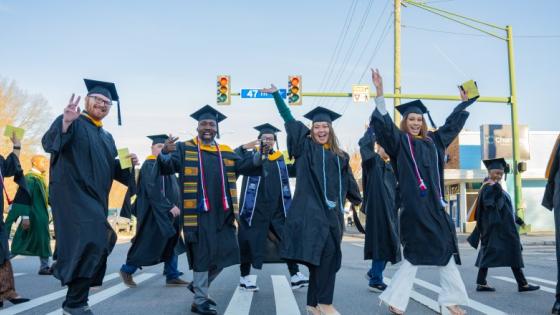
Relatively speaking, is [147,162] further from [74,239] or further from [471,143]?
[471,143]

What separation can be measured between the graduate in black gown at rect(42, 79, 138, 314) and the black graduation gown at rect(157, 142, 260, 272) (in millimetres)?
1159

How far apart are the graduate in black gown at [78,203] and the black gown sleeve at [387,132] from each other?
8.72 feet

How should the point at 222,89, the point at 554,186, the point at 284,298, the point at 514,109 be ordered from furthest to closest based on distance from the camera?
→ the point at 514,109
the point at 222,89
the point at 284,298
the point at 554,186

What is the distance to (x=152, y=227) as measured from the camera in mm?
9000

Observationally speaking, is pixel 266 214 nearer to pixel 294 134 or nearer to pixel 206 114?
pixel 206 114

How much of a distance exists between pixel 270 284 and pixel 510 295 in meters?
3.34

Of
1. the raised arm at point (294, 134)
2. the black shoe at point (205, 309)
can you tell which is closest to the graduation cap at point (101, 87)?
the raised arm at point (294, 134)

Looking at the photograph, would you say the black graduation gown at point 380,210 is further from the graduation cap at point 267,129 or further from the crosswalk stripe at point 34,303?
the crosswalk stripe at point 34,303

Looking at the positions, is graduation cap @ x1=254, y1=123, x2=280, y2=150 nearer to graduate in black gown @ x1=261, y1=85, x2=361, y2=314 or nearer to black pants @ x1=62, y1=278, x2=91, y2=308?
graduate in black gown @ x1=261, y1=85, x2=361, y2=314

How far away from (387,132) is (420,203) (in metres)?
0.78

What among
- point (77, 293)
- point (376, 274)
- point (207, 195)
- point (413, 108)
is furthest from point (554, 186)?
point (77, 293)

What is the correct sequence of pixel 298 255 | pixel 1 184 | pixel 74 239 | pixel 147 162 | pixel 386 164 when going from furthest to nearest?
pixel 147 162 → pixel 386 164 → pixel 1 184 → pixel 298 255 → pixel 74 239

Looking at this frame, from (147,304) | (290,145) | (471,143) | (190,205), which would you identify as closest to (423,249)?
(290,145)

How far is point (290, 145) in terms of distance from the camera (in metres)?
5.95
